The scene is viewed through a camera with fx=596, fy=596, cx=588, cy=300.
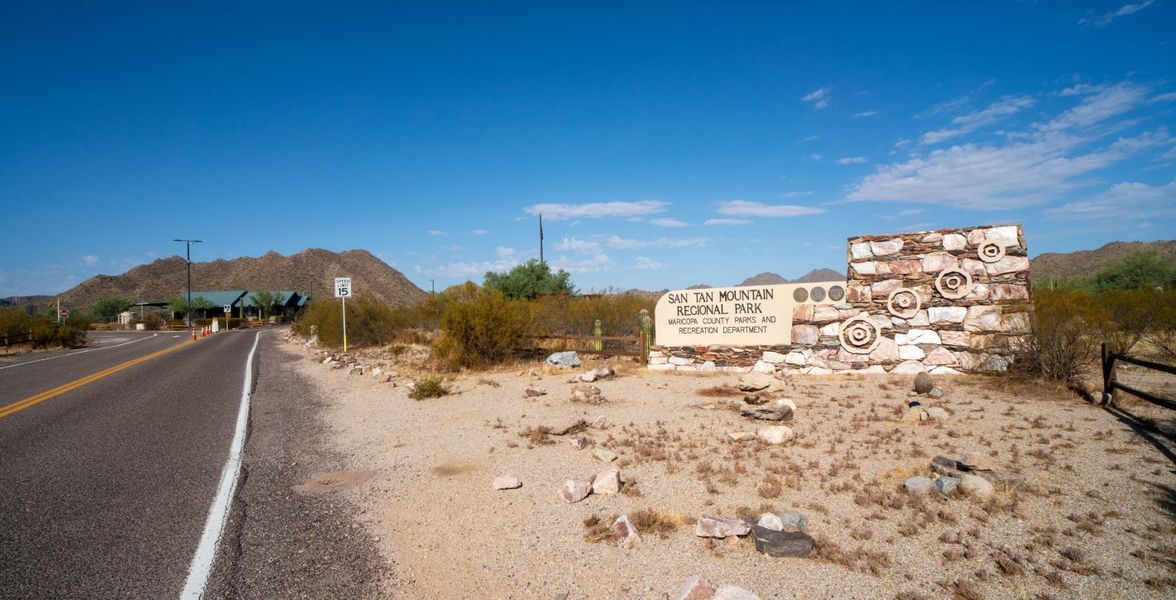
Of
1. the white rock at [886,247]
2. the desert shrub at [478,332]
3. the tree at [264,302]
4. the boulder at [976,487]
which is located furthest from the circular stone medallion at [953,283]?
the tree at [264,302]

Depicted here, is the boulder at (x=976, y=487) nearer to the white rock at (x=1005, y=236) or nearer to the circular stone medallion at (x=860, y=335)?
the circular stone medallion at (x=860, y=335)

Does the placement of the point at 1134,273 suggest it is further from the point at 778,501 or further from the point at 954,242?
the point at 778,501

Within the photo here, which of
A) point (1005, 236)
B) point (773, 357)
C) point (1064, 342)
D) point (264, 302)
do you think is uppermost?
point (264, 302)

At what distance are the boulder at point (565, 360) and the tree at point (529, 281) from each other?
16.3m

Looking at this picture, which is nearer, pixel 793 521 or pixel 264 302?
pixel 793 521

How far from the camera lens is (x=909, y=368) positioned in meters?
12.7

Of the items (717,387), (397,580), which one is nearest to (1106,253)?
(717,387)

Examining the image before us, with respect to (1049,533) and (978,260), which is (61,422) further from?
(978,260)

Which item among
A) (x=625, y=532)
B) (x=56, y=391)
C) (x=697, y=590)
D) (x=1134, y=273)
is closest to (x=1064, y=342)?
(x=625, y=532)

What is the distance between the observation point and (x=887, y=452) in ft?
22.6

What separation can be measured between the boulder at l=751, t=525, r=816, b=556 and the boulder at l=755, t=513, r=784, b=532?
0.44 ft

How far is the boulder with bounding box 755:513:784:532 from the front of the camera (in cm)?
461

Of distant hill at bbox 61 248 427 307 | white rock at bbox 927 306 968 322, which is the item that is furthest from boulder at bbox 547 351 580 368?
distant hill at bbox 61 248 427 307

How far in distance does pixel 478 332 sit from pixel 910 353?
10.9 m
